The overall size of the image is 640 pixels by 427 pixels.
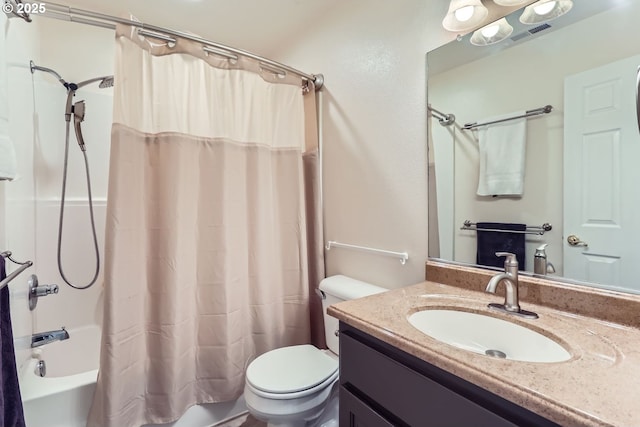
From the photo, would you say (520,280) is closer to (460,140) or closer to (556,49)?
(460,140)

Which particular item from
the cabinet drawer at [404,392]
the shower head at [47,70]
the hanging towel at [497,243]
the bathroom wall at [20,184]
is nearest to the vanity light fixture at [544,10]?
the hanging towel at [497,243]

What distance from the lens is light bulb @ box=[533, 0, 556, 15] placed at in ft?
3.25

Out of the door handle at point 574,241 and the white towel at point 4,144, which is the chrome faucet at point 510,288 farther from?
the white towel at point 4,144

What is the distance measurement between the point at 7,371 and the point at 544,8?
2.13m

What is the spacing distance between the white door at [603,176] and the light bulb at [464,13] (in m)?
0.45

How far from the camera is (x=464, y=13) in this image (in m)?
1.16

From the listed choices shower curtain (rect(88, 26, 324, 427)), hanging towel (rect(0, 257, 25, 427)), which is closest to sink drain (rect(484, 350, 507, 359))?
shower curtain (rect(88, 26, 324, 427))

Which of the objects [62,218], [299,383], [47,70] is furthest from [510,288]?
[47,70]

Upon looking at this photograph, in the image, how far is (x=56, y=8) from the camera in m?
1.13

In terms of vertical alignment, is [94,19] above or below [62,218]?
above

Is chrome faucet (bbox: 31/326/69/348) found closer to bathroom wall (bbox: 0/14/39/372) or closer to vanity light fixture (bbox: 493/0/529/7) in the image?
bathroom wall (bbox: 0/14/39/372)

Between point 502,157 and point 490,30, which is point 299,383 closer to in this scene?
point 502,157

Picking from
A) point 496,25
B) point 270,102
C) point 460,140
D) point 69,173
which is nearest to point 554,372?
point 460,140

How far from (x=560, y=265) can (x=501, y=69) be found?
2.50 feet
